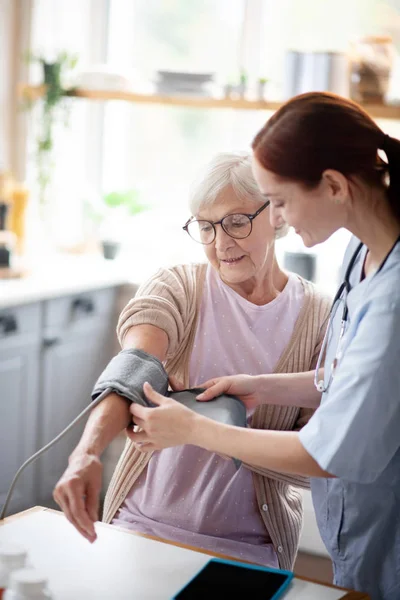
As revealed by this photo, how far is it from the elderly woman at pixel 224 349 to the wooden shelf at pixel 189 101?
4.85ft

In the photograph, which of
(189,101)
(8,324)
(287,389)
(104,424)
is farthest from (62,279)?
(104,424)

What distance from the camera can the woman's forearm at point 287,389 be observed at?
1.71 meters

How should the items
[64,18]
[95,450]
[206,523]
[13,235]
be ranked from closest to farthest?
[95,450] → [206,523] → [13,235] → [64,18]

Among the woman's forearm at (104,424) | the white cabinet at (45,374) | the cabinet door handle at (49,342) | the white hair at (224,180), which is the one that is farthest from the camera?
the cabinet door handle at (49,342)

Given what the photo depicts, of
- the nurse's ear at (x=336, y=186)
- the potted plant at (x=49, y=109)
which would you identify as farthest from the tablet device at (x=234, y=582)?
the potted plant at (x=49, y=109)

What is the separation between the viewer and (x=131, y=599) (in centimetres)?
120

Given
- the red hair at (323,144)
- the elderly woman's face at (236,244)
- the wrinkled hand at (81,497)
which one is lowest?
the wrinkled hand at (81,497)

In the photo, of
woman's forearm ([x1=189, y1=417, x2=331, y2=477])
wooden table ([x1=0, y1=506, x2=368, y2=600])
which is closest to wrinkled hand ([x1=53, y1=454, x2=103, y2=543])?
wooden table ([x1=0, y1=506, x2=368, y2=600])

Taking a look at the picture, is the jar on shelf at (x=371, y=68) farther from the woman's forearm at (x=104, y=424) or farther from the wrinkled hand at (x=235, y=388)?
the woman's forearm at (x=104, y=424)

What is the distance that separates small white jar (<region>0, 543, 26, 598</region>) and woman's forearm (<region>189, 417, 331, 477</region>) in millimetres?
312

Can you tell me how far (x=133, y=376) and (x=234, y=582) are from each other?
429 millimetres

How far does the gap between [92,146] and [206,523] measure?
104 inches

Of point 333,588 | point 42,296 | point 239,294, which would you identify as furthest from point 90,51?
point 333,588

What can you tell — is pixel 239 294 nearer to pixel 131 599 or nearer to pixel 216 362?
pixel 216 362
